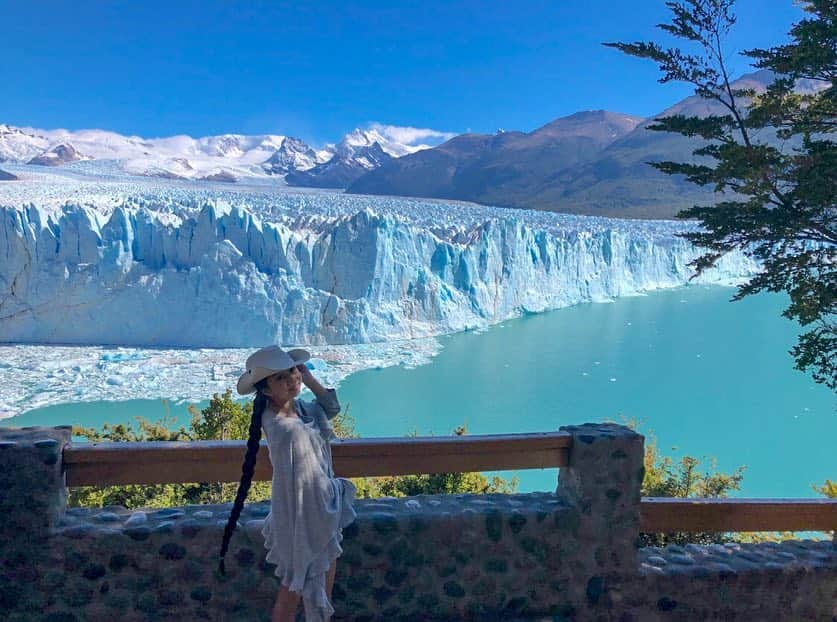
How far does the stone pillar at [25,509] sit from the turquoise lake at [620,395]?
24.1 ft

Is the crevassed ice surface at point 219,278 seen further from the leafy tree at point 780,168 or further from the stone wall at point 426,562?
the stone wall at point 426,562

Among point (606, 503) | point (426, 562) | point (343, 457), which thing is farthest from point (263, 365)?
point (606, 503)

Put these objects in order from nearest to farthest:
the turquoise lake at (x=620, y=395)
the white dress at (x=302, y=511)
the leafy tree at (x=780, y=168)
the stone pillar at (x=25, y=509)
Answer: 1. the white dress at (x=302, y=511)
2. the stone pillar at (x=25, y=509)
3. the leafy tree at (x=780, y=168)
4. the turquoise lake at (x=620, y=395)

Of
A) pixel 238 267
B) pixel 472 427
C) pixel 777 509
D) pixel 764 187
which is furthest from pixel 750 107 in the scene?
pixel 238 267

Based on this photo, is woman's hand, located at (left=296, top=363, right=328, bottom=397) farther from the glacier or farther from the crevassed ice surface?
the crevassed ice surface

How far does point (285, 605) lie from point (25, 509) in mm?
808

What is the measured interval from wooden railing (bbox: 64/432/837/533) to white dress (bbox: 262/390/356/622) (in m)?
0.34

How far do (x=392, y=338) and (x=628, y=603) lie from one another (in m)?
13.8

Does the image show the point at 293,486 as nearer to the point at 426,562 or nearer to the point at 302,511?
the point at 302,511

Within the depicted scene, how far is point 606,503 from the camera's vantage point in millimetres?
2055

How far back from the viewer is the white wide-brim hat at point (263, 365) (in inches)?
61.8

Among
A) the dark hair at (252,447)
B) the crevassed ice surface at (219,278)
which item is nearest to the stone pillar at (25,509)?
the dark hair at (252,447)

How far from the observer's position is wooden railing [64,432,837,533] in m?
1.91

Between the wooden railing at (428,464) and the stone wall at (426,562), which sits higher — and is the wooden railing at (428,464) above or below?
above
